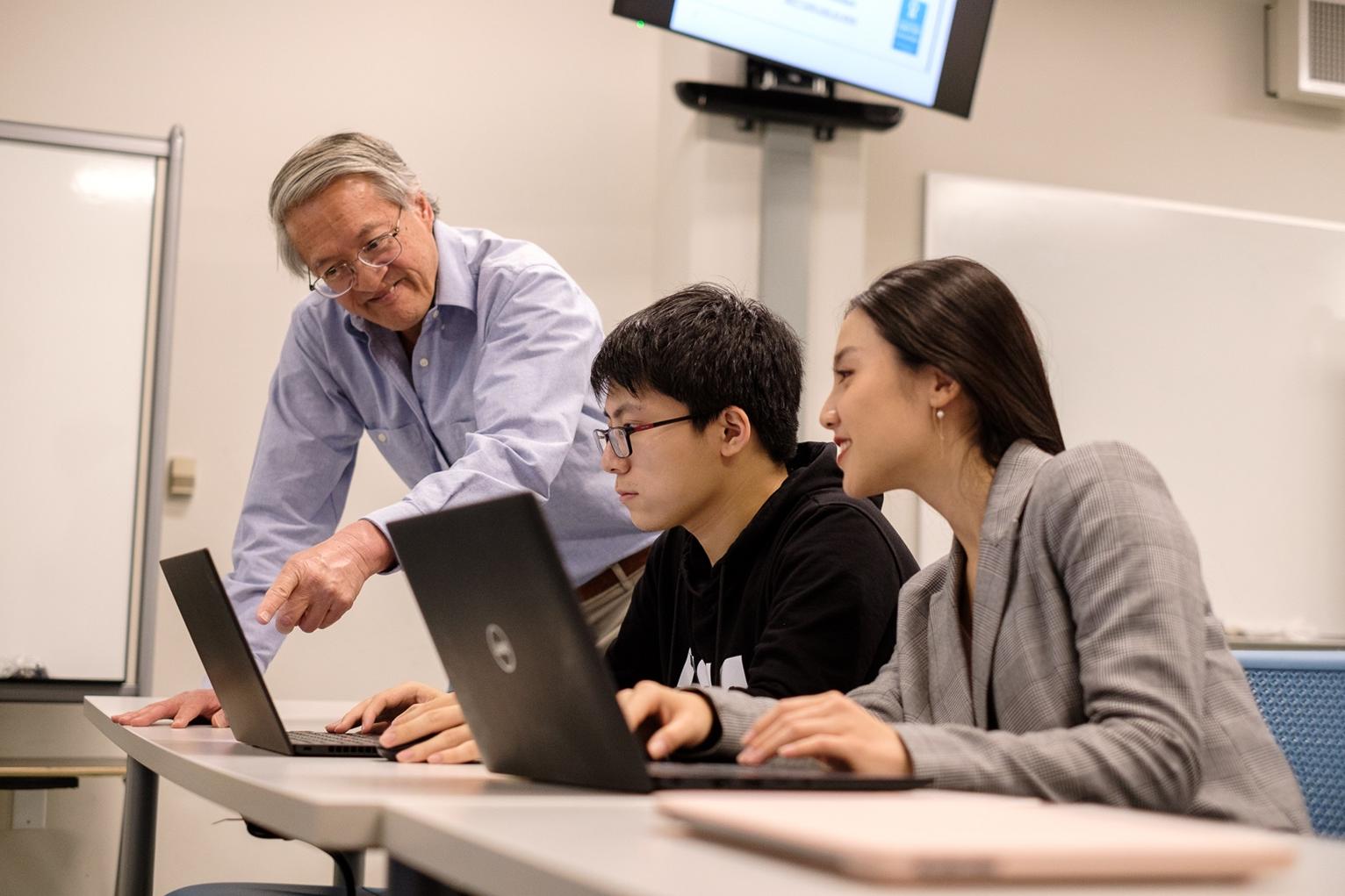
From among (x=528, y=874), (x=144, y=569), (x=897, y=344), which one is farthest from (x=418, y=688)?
(x=144, y=569)

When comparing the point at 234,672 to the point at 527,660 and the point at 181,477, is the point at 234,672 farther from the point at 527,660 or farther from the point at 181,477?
the point at 181,477

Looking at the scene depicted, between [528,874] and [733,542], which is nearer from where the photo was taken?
[528,874]

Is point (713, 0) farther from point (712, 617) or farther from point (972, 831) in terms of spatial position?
point (972, 831)

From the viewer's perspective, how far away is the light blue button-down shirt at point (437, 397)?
1.91 m

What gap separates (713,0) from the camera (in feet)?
10.2

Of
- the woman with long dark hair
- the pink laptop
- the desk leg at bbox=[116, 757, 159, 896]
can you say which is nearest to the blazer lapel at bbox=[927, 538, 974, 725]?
the woman with long dark hair

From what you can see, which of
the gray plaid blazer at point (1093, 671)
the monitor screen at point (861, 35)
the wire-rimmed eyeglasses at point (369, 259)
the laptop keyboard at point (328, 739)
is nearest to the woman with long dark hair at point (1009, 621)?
the gray plaid blazer at point (1093, 671)

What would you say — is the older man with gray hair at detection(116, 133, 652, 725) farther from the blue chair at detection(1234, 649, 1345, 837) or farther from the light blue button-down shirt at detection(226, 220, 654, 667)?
the blue chair at detection(1234, 649, 1345, 837)

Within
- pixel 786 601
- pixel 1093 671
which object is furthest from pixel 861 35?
pixel 1093 671

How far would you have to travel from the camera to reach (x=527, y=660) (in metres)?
0.81

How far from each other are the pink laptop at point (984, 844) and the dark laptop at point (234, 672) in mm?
646

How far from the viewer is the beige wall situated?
3.13 metres

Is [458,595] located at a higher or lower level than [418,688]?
higher

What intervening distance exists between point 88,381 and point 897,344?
2200 mm
